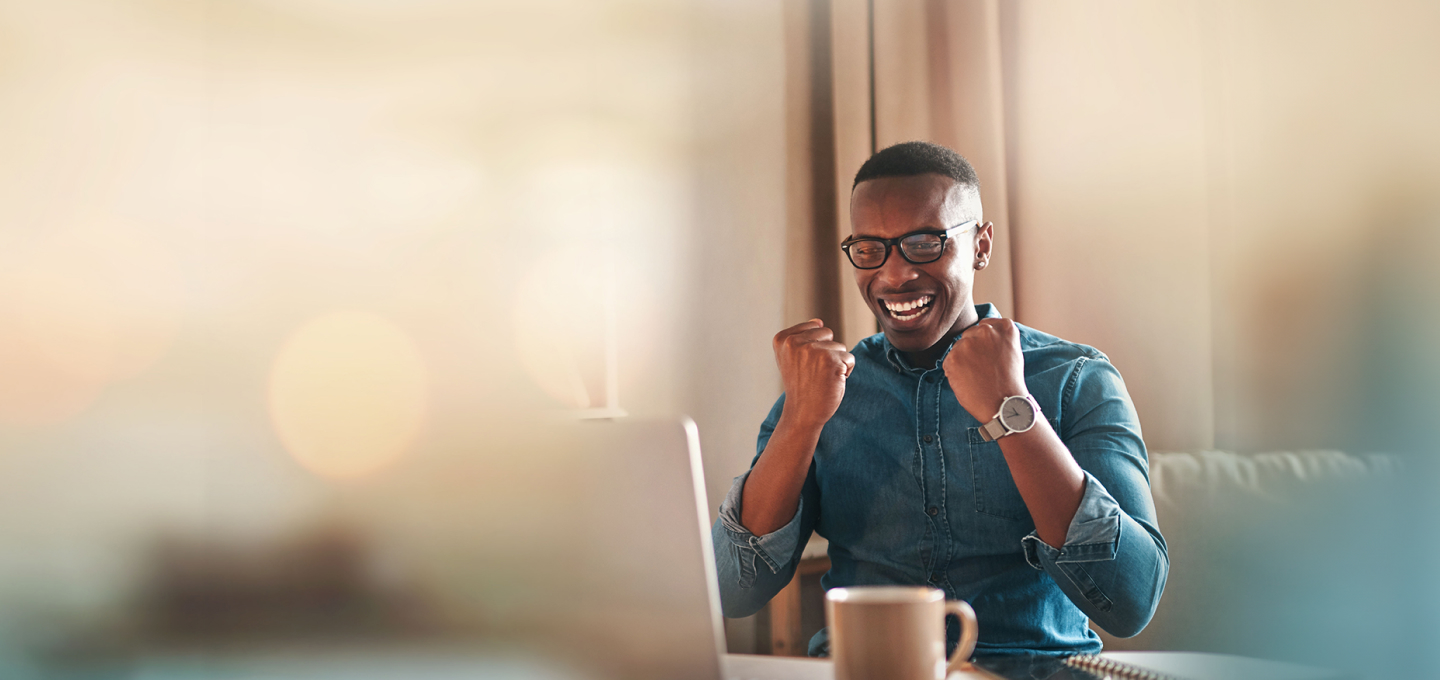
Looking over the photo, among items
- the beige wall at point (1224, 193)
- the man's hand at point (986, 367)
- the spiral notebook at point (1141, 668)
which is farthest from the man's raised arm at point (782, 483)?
the beige wall at point (1224, 193)

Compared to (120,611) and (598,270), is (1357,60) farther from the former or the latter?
(120,611)

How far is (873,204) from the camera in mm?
1298

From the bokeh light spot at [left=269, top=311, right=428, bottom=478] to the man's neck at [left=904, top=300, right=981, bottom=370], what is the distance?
71 cm

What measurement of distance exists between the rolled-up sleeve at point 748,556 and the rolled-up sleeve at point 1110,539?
31cm

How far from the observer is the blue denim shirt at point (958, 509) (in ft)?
3.53

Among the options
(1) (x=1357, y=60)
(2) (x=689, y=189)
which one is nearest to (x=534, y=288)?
(2) (x=689, y=189)

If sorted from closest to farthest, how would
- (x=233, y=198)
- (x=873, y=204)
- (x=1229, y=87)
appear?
1. (x=873, y=204)
2. (x=233, y=198)
3. (x=1229, y=87)

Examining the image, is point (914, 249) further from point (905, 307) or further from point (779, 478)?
point (779, 478)

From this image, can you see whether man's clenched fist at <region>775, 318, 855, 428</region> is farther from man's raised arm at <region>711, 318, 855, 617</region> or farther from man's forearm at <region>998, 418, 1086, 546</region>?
man's forearm at <region>998, 418, 1086, 546</region>

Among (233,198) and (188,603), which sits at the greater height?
(233,198)

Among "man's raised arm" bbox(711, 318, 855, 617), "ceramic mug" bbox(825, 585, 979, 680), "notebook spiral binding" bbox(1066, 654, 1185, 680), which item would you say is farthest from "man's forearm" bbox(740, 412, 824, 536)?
"ceramic mug" bbox(825, 585, 979, 680)

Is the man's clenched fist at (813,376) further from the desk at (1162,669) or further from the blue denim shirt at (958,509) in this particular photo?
the desk at (1162,669)

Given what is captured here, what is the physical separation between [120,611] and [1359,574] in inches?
74.6

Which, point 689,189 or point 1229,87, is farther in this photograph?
point 689,189
